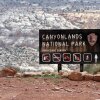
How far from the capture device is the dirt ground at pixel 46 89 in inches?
Result: 356

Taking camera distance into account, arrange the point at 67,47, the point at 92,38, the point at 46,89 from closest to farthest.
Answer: the point at 46,89 < the point at 92,38 < the point at 67,47

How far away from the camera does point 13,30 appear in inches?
1420

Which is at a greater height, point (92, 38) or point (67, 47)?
point (92, 38)

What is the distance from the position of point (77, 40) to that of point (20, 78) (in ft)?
10.1

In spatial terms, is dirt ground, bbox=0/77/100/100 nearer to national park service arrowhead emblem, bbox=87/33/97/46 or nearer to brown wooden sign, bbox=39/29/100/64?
brown wooden sign, bbox=39/29/100/64

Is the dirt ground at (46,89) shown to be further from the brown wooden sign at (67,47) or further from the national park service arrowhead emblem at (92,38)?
the national park service arrowhead emblem at (92,38)

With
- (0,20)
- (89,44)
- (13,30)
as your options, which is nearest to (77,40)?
(89,44)

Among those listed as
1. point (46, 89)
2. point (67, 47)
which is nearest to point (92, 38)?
point (67, 47)

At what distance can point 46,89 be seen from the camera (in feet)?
32.6

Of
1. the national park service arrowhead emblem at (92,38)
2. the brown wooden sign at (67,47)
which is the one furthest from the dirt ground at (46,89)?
the national park service arrowhead emblem at (92,38)

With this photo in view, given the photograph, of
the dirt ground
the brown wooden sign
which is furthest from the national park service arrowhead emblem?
the dirt ground

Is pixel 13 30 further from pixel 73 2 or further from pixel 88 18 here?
pixel 73 2

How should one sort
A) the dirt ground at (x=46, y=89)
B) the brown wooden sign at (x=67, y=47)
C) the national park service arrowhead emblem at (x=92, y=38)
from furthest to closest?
1. the brown wooden sign at (x=67, y=47)
2. the national park service arrowhead emblem at (x=92, y=38)
3. the dirt ground at (x=46, y=89)

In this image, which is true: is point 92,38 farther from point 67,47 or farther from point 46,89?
point 46,89
